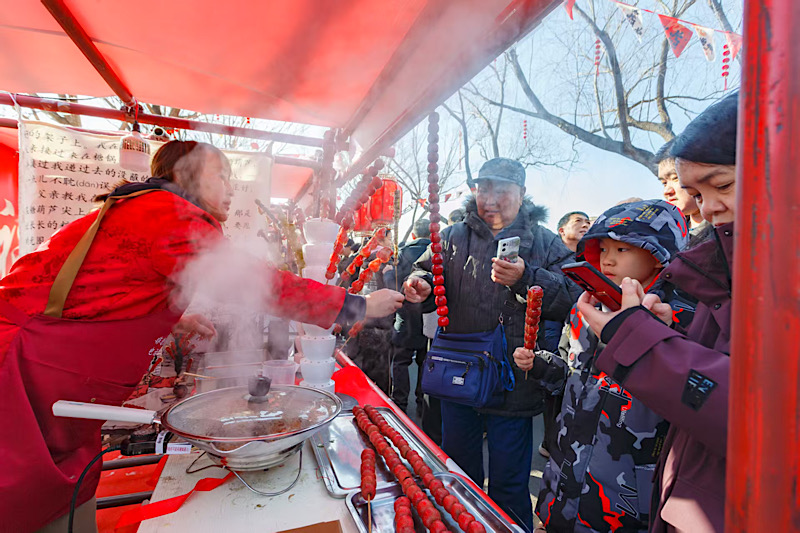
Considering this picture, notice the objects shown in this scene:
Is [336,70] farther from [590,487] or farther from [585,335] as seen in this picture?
[590,487]

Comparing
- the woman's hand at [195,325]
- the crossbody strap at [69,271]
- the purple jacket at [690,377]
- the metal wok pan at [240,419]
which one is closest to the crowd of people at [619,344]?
the purple jacket at [690,377]

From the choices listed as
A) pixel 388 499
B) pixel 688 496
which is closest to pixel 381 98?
pixel 388 499

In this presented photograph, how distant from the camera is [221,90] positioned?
299 centimetres

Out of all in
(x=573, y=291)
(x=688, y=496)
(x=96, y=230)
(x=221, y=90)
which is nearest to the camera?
(x=688, y=496)

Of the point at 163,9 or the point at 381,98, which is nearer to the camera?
the point at 163,9

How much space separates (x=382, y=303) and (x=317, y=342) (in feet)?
1.71

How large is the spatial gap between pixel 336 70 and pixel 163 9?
39.1 inches

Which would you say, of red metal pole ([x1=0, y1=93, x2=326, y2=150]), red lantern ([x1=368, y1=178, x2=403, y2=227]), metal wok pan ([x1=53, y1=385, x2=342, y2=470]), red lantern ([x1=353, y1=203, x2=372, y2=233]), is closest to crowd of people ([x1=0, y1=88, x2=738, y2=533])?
metal wok pan ([x1=53, y1=385, x2=342, y2=470])

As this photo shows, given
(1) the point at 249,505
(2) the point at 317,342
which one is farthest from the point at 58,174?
(1) the point at 249,505

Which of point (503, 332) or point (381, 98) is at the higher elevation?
point (381, 98)

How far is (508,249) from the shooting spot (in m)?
2.17

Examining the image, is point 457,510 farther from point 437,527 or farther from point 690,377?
point 690,377

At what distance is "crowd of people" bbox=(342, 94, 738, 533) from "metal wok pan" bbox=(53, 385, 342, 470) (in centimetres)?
101

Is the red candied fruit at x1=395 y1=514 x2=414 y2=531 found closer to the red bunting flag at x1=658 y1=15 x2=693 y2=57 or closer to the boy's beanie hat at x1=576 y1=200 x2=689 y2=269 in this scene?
the boy's beanie hat at x1=576 y1=200 x2=689 y2=269
